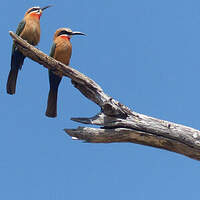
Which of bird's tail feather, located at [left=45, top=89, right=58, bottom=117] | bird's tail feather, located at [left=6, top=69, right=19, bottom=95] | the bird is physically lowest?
bird's tail feather, located at [left=45, top=89, right=58, bottom=117]

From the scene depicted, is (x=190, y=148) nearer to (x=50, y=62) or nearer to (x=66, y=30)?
(x=50, y=62)

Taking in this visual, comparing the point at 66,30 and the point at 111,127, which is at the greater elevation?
the point at 66,30

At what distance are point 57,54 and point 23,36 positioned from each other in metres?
0.77

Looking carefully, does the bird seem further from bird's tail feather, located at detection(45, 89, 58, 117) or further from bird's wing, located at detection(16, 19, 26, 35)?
bird's tail feather, located at detection(45, 89, 58, 117)

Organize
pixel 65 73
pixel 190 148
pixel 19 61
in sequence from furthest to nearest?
1. pixel 19 61
2. pixel 65 73
3. pixel 190 148

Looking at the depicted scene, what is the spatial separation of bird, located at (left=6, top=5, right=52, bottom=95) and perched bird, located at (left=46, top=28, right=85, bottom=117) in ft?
1.36

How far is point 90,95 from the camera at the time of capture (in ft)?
24.7

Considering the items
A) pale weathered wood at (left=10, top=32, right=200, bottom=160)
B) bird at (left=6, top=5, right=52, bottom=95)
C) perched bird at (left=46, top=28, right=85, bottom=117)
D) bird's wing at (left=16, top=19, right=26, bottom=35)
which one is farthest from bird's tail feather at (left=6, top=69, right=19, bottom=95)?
pale weathered wood at (left=10, top=32, right=200, bottom=160)

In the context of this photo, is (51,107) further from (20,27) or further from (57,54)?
(20,27)

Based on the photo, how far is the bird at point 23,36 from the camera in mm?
8820

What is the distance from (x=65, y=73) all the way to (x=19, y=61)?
1.73 m

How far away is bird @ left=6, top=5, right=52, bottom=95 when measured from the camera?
8820 mm

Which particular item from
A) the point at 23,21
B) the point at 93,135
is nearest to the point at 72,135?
the point at 93,135

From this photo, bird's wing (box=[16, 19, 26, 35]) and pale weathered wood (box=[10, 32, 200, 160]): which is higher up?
bird's wing (box=[16, 19, 26, 35])
